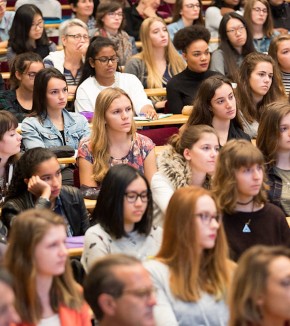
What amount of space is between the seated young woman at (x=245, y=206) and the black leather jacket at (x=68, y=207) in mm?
628

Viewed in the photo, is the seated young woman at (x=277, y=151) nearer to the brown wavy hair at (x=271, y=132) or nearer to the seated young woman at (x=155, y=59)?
the brown wavy hair at (x=271, y=132)

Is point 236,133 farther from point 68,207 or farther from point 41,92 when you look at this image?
point 68,207

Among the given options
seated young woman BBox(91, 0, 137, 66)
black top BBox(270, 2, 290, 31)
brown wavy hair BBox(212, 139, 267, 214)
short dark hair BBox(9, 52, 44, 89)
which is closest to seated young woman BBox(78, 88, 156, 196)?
brown wavy hair BBox(212, 139, 267, 214)

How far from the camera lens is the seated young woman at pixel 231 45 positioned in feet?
23.1

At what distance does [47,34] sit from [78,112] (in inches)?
76.8

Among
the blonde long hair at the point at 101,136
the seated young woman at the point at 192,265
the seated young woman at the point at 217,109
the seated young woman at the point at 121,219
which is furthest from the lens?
the seated young woman at the point at 217,109

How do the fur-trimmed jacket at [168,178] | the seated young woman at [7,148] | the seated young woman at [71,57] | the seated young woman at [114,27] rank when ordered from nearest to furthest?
the fur-trimmed jacket at [168,178]
the seated young woman at [7,148]
the seated young woman at [71,57]
the seated young woman at [114,27]

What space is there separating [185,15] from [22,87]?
2.18 meters

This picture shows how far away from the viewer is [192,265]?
371 centimetres

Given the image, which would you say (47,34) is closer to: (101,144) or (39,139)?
(39,139)

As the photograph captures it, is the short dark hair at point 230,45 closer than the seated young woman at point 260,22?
Yes

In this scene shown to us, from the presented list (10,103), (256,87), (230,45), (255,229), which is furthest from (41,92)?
(230,45)

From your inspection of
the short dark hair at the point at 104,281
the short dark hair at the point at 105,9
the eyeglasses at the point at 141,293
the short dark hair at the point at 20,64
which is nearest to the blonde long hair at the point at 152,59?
the short dark hair at the point at 105,9

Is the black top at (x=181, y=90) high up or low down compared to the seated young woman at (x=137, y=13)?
down
